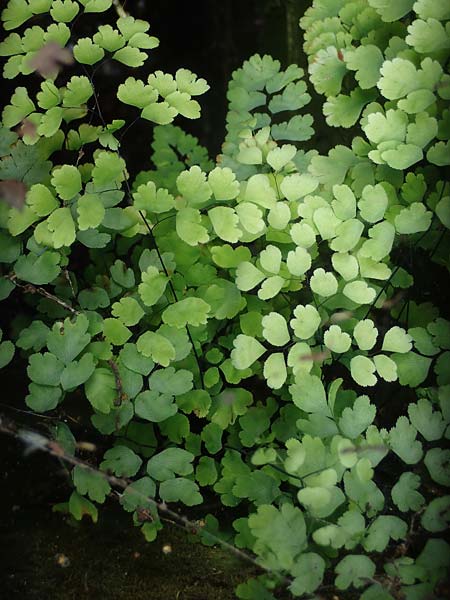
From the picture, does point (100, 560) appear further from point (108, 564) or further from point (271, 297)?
point (271, 297)

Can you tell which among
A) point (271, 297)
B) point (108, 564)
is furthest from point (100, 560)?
point (271, 297)

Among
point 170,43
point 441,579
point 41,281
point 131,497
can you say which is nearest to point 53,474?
point 131,497

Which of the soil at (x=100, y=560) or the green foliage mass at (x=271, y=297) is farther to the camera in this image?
the soil at (x=100, y=560)

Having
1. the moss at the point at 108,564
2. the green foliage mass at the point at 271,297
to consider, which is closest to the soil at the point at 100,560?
the moss at the point at 108,564

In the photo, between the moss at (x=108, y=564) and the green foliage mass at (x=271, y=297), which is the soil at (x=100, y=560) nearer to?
the moss at (x=108, y=564)

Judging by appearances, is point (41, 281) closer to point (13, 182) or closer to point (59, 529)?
point (13, 182)

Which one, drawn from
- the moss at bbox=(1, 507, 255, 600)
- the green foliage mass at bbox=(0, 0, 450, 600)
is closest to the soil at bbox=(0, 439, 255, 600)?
the moss at bbox=(1, 507, 255, 600)

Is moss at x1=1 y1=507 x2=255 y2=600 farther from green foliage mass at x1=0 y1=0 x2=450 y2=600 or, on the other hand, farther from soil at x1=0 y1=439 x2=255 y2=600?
green foliage mass at x1=0 y1=0 x2=450 y2=600

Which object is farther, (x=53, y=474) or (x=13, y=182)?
(x=53, y=474)
